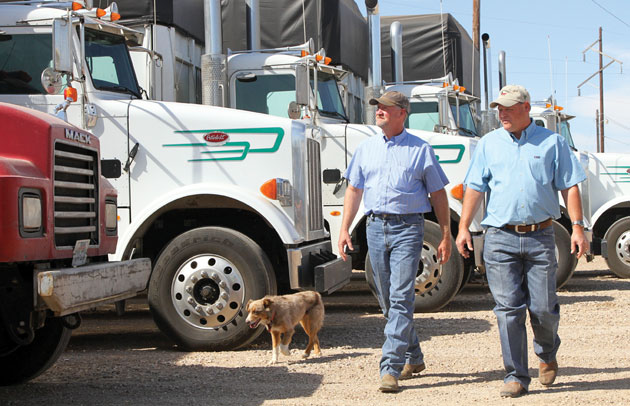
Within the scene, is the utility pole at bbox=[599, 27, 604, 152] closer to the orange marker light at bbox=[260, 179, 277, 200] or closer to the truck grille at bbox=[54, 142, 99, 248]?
the orange marker light at bbox=[260, 179, 277, 200]

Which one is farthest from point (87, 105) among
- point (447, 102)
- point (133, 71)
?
point (447, 102)

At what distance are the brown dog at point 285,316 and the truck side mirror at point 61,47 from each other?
236cm

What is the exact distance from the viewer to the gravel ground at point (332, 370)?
5.84m

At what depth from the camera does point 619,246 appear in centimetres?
1418

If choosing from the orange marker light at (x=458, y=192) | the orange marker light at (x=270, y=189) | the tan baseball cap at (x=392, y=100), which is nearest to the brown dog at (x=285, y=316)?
the orange marker light at (x=270, y=189)

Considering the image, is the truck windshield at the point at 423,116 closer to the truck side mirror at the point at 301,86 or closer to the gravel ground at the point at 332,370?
the truck side mirror at the point at 301,86

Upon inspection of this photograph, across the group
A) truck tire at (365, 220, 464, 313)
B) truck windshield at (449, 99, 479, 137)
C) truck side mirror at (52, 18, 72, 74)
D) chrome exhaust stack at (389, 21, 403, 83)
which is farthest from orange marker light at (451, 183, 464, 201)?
truck side mirror at (52, 18, 72, 74)

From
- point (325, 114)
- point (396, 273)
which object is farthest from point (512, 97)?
point (325, 114)

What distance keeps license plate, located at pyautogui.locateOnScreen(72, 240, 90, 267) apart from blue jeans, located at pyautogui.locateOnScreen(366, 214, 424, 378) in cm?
190

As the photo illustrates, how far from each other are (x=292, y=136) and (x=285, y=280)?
1.32m

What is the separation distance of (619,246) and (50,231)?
11.1m

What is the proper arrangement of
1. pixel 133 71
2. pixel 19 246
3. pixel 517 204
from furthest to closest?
pixel 133 71 < pixel 517 204 < pixel 19 246

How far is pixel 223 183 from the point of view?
7852 mm

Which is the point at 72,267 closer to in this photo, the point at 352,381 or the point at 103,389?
the point at 103,389
